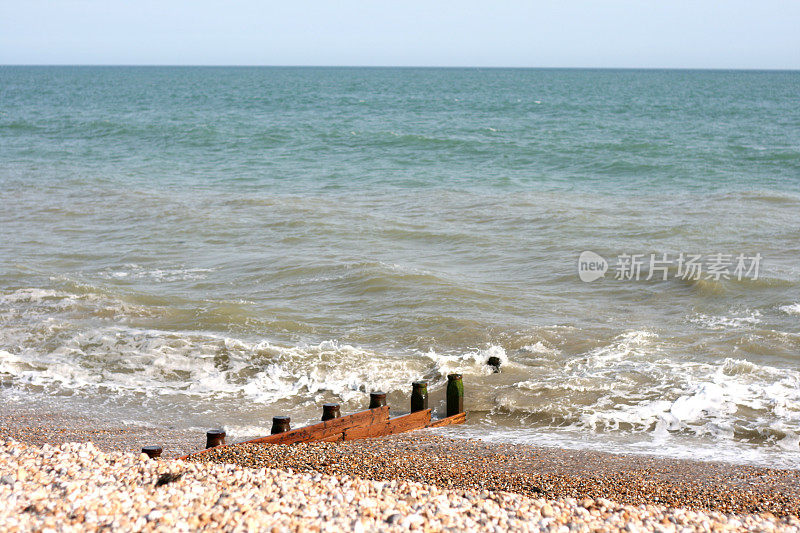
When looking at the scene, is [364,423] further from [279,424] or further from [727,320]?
[727,320]

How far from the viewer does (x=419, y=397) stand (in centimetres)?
689

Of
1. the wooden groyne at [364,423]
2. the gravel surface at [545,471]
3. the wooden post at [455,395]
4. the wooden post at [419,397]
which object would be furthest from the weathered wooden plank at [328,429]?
the wooden post at [455,395]

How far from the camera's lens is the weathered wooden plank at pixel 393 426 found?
6293 millimetres

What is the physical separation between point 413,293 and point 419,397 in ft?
13.3

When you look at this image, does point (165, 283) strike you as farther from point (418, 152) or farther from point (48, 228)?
point (418, 152)

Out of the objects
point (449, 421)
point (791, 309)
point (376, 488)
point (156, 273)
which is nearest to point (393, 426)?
point (449, 421)

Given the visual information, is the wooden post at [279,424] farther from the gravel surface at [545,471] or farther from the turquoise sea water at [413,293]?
the turquoise sea water at [413,293]

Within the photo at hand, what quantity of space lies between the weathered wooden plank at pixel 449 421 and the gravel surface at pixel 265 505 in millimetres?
2089

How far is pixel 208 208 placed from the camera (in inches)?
680

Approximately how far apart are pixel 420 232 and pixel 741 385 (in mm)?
7864

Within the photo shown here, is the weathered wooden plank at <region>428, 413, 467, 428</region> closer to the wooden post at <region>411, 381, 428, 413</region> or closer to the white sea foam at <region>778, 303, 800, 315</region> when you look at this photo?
the wooden post at <region>411, 381, 428, 413</region>

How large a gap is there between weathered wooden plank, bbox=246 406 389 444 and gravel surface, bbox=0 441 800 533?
40.6 inches

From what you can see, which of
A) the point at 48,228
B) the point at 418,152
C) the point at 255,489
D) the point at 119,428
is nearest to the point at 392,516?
the point at 255,489

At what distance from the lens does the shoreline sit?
5066 millimetres
